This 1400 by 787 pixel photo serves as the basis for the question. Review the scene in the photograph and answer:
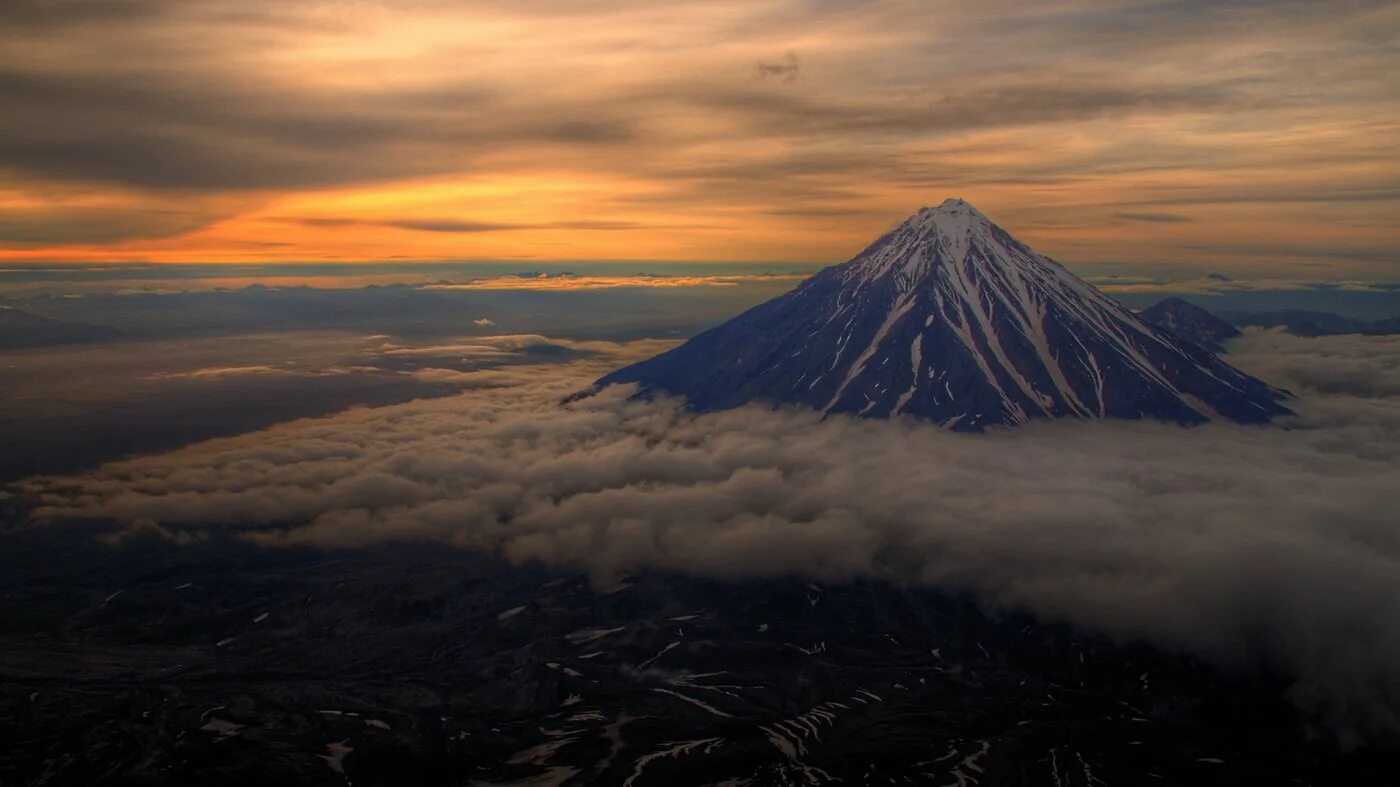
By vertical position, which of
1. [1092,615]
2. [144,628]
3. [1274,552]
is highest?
[1274,552]

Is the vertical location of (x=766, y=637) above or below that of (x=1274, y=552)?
below

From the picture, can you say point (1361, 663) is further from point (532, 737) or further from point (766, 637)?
point (532, 737)

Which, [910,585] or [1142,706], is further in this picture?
[910,585]

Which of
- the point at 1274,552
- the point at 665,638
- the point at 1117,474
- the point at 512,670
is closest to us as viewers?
the point at 1274,552

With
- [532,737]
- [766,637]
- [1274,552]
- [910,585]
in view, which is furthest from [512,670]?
[1274,552]

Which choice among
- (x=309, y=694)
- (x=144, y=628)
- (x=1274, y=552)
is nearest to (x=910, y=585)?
(x=1274, y=552)

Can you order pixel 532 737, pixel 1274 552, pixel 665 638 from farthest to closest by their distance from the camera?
pixel 665 638
pixel 1274 552
pixel 532 737

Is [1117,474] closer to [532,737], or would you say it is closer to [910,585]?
[910,585]
